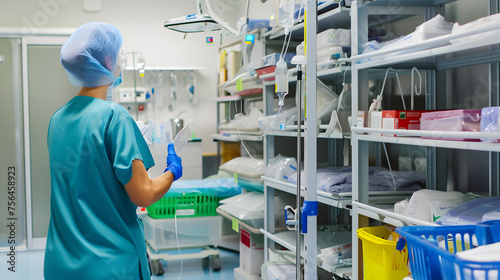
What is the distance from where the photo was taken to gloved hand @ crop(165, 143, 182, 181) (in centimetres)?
179

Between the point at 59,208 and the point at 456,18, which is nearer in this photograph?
the point at 59,208

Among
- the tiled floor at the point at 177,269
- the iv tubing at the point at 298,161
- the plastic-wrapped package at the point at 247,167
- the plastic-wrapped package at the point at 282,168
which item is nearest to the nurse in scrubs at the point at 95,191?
the iv tubing at the point at 298,161

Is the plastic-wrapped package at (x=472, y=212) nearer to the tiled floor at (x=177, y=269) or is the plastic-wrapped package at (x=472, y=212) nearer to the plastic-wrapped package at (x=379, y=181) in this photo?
the plastic-wrapped package at (x=379, y=181)

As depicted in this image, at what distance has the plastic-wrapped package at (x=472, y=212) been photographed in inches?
61.0

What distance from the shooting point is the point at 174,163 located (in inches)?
71.7

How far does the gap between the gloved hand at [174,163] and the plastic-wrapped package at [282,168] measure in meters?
1.08

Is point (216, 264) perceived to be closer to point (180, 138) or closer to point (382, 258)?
point (180, 138)

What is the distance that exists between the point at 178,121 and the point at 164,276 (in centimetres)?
180

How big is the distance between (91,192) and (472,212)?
3.92ft

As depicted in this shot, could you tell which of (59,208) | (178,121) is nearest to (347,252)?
(59,208)

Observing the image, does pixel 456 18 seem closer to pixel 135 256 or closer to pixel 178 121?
pixel 135 256

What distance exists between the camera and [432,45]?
170 cm

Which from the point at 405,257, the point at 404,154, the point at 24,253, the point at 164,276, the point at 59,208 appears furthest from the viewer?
the point at 24,253

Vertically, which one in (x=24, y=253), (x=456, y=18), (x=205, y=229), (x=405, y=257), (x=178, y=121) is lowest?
(x=24, y=253)
